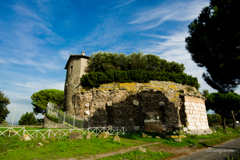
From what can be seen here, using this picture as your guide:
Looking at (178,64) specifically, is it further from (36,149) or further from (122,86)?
(36,149)

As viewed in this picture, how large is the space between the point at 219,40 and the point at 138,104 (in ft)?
35.8

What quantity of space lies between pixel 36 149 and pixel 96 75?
13.1 metres

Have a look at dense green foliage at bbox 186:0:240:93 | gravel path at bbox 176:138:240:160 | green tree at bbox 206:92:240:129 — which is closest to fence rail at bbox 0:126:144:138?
gravel path at bbox 176:138:240:160

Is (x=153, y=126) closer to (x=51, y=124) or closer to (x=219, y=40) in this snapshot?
(x=219, y=40)

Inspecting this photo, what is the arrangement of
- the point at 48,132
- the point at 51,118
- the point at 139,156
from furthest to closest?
the point at 51,118 → the point at 48,132 → the point at 139,156

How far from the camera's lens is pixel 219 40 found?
8.70 metres

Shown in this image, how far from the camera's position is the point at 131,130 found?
15172 mm

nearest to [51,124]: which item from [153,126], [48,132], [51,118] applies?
[51,118]

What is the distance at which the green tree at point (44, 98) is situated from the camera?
3515 cm

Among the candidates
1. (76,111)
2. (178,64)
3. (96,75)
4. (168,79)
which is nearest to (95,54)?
(96,75)

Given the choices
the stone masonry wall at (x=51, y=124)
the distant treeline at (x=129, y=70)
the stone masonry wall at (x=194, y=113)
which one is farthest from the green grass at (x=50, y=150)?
the distant treeline at (x=129, y=70)

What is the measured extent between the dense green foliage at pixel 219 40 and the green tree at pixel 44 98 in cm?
3478

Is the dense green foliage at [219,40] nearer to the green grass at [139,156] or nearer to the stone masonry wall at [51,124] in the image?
the green grass at [139,156]

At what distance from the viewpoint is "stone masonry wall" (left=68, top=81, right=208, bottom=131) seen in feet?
48.2
